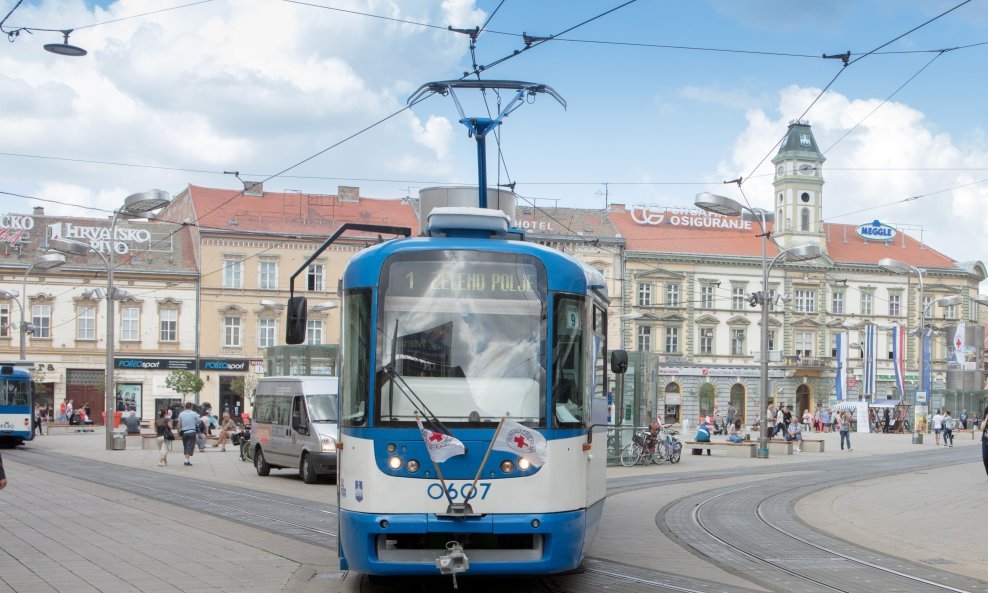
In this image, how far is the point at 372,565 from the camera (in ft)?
31.1

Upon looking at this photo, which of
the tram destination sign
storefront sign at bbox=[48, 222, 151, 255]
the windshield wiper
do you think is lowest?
the windshield wiper

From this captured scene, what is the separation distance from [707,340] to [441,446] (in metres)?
70.1

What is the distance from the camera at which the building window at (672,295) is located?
7712 centimetres

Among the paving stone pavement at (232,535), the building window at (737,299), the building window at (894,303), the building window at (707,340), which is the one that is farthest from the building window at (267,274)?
the paving stone pavement at (232,535)

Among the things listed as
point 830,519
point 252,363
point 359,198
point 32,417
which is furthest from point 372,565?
point 359,198

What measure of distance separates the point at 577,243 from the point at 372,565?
62.7 metres

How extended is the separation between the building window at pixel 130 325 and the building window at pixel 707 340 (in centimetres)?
3416

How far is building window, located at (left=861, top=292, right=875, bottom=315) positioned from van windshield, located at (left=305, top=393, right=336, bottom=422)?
6210 cm

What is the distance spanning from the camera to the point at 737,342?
78.7 m

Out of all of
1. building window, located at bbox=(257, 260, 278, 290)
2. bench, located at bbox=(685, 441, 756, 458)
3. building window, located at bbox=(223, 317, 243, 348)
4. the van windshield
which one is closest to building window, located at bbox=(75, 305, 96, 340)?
building window, located at bbox=(223, 317, 243, 348)

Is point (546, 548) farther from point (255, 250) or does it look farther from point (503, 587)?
point (255, 250)

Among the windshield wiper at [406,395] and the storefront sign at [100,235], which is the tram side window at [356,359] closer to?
the windshield wiper at [406,395]

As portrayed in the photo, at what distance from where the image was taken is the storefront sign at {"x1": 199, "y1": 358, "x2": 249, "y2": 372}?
2645 inches

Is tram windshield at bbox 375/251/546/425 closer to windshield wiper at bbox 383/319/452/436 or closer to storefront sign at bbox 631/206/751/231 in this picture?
windshield wiper at bbox 383/319/452/436
